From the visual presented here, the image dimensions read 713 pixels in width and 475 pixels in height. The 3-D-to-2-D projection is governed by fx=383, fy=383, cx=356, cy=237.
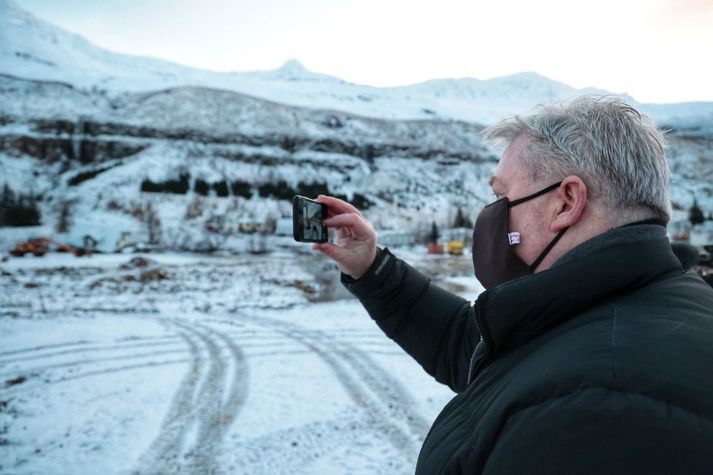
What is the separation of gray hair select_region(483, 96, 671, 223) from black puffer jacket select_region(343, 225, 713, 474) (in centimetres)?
14

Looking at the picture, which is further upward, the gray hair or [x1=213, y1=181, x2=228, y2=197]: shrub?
[x1=213, y1=181, x2=228, y2=197]: shrub

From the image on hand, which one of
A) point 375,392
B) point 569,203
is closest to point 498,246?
point 569,203

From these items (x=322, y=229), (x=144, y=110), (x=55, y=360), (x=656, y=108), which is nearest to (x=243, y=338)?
(x=55, y=360)

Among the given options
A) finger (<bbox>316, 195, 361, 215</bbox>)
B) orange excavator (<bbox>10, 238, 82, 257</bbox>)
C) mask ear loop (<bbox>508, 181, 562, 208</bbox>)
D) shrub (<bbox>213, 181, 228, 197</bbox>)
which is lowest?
orange excavator (<bbox>10, 238, 82, 257</bbox>)

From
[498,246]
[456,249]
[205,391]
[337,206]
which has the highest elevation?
[337,206]

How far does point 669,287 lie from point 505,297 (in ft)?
1.39

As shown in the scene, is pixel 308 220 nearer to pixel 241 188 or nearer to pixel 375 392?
pixel 375 392

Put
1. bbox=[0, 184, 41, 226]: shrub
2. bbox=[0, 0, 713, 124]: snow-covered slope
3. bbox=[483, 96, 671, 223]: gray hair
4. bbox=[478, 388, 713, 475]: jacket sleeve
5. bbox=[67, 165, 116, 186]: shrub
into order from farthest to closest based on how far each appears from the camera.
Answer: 1. bbox=[0, 0, 713, 124]: snow-covered slope
2. bbox=[67, 165, 116, 186]: shrub
3. bbox=[0, 184, 41, 226]: shrub
4. bbox=[483, 96, 671, 223]: gray hair
5. bbox=[478, 388, 713, 475]: jacket sleeve

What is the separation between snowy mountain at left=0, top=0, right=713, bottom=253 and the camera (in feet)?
188

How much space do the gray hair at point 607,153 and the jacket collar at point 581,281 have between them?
13 centimetres

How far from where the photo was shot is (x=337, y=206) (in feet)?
8.23

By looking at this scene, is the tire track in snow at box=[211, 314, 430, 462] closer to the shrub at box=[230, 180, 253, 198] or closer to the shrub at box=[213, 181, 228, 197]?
the shrub at box=[213, 181, 228, 197]

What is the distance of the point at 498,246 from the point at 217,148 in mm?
82531

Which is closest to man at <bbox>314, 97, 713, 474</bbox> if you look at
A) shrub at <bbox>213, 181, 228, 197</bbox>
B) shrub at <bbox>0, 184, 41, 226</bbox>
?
shrub at <bbox>0, 184, 41, 226</bbox>
